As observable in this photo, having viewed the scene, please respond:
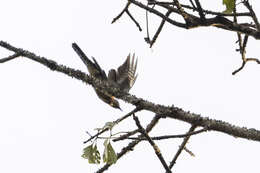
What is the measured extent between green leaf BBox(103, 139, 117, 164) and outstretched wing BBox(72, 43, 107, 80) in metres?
0.79

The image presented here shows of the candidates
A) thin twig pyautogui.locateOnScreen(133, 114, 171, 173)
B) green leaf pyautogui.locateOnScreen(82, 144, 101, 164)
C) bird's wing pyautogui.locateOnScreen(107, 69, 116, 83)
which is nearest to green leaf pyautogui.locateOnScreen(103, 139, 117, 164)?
green leaf pyautogui.locateOnScreen(82, 144, 101, 164)

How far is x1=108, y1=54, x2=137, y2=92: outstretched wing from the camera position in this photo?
14.6ft

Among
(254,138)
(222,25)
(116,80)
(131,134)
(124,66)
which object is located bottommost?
(254,138)

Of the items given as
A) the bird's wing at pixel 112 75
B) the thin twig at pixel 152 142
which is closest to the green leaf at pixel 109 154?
the thin twig at pixel 152 142

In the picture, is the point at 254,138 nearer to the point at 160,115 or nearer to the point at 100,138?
the point at 160,115

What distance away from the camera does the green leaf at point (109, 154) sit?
3.28 m

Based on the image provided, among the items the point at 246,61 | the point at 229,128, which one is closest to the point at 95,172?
the point at 229,128

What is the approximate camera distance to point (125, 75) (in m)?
4.93

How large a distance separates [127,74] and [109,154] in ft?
5.83

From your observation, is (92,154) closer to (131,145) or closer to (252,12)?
(131,145)

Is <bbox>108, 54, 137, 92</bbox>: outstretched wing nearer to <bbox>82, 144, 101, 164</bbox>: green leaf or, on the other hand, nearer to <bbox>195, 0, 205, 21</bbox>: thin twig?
<bbox>82, 144, 101, 164</bbox>: green leaf

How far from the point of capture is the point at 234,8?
2.81 m

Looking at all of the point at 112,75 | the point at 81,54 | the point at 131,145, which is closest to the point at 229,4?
the point at 131,145

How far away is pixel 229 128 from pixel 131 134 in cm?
66
